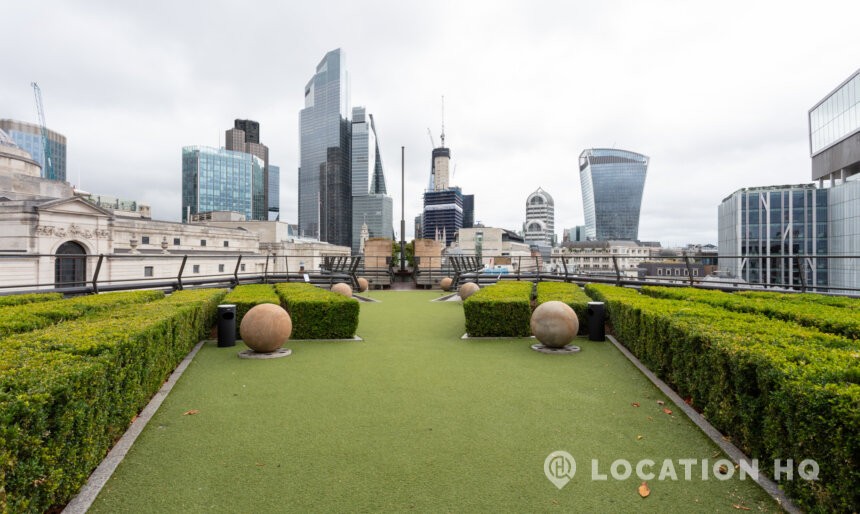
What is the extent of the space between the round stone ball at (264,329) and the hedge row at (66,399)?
7.37 feet

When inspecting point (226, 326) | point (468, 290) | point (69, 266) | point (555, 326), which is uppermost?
point (69, 266)

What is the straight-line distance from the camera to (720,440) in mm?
4129

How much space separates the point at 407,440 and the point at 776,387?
10.5 ft

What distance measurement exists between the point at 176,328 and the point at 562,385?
621 cm

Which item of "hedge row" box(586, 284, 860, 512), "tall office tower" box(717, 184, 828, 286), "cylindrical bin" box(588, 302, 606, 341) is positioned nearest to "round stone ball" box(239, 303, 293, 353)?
"cylindrical bin" box(588, 302, 606, 341)

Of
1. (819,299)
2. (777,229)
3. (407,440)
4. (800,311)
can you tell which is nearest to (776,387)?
(407,440)

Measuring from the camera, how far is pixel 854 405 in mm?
2477

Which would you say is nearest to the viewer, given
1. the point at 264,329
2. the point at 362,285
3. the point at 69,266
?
the point at 264,329

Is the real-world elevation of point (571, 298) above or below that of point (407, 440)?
above

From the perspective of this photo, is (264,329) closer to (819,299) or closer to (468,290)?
(468,290)


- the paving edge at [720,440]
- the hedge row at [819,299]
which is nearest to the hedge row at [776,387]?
the paving edge at [720,440]

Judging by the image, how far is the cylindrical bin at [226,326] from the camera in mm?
8844

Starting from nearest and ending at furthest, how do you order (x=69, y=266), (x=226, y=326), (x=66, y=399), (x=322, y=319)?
1. (x=66, y=399)
2. (x=226, y=326)
3. (x=322, y=319)
4. (x=69, y=266)

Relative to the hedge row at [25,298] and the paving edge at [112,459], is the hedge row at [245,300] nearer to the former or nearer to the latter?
the hedge row at [25,298]
